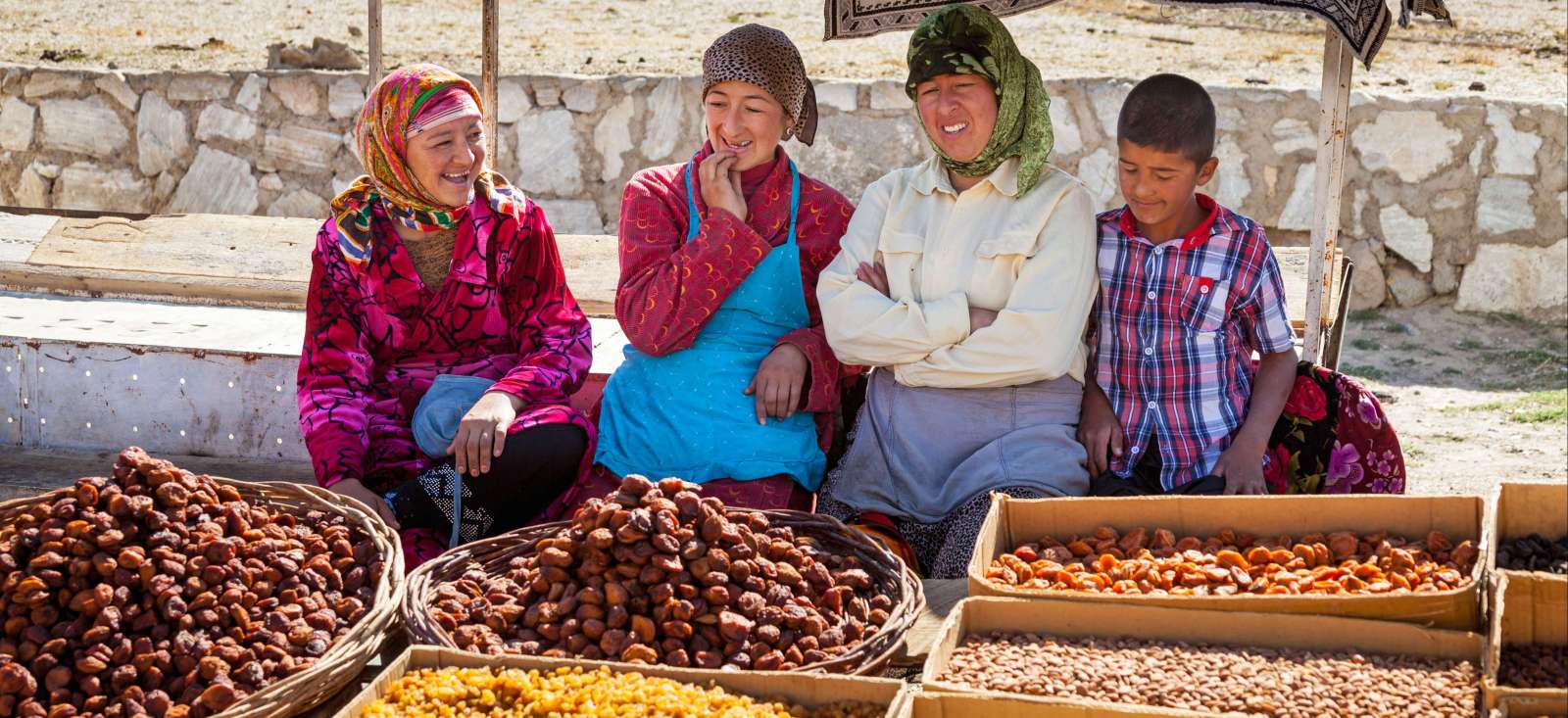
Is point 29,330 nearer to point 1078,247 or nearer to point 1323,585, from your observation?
point 1078,247

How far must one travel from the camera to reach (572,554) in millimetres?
2330

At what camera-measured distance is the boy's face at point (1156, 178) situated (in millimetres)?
2812

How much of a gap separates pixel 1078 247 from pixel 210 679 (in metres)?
1.87

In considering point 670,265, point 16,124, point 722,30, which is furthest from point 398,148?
point 722,30

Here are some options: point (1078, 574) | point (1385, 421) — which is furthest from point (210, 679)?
point (1385, 421)

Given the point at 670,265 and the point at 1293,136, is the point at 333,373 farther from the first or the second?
the point at 1293,136

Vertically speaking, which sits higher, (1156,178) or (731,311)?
(1156,178)

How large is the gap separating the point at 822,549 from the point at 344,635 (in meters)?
0.91

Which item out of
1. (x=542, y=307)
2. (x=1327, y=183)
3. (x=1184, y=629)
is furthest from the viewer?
(x=1327, y=183)

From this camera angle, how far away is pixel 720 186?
3.04 metres

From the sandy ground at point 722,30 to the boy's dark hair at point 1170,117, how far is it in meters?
4.61

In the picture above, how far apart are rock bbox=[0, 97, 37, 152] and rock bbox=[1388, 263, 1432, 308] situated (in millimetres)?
7134

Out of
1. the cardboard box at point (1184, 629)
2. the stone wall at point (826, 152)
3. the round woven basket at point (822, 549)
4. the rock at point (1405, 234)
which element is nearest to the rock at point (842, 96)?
the stone wall at point (826, 152)

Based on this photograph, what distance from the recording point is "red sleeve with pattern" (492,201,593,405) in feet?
10.4
